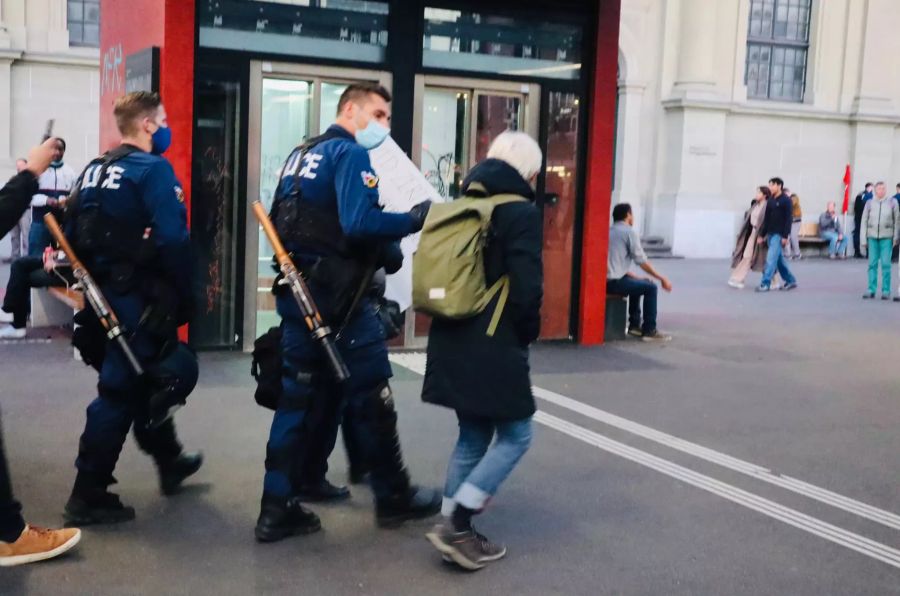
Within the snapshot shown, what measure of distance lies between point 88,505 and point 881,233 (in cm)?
Answer: 1272

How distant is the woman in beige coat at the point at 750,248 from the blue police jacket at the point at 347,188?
1276 cm

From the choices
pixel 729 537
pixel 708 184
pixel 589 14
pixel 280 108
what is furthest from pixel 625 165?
pixel 729 537

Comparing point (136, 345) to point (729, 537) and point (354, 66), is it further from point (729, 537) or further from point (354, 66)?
point (354, 66)

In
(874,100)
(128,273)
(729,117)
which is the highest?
(874,100)

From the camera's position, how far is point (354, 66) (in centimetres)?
914

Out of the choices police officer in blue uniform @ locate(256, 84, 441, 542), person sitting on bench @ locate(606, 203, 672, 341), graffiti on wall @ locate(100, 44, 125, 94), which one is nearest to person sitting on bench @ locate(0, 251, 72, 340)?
graffiti on wall @ locate(100, 44, 125, 94)

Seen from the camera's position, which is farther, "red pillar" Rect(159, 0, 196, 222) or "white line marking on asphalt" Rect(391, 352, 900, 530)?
"red pillar" Rect(159, 0, 196, 222)

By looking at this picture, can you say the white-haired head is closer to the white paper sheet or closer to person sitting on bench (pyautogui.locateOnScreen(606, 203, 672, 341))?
the white paper sheet

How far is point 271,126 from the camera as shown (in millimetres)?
9102

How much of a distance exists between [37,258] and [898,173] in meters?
22.7

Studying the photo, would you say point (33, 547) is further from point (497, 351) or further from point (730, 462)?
point (730, 462)

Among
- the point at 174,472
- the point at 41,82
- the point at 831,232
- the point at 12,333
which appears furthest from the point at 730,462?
the point at 831,232

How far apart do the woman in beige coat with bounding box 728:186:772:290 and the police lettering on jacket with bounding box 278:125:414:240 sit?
12772 millimetres

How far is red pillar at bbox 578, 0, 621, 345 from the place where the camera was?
32.9 feet
